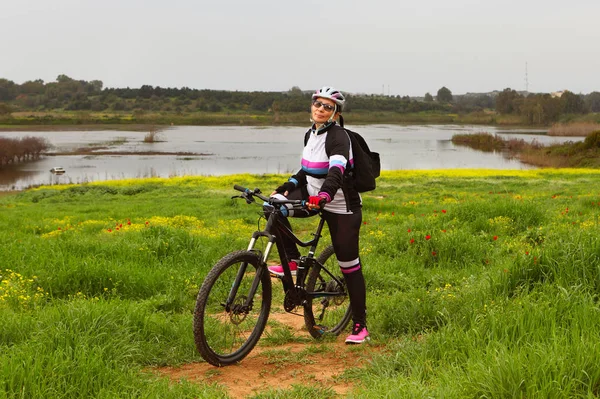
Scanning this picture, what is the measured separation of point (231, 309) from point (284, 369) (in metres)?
0.63

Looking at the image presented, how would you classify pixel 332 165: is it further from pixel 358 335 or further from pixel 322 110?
pixel 358 335

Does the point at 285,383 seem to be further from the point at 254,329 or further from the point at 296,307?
the point at 296,307

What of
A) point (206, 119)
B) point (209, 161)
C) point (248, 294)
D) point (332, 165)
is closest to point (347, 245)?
point (332, 165)

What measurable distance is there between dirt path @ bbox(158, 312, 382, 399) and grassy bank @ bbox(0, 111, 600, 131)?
116m

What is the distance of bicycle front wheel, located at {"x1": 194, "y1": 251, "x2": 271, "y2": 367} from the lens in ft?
13.6

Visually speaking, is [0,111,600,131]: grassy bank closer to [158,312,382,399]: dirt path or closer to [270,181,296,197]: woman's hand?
[270,181,296,197]: woman's hand

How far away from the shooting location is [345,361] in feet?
14.8

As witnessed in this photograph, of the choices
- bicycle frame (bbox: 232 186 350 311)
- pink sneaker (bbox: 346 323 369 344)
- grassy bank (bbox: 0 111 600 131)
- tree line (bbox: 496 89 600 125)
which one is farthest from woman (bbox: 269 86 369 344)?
tree line (bbox: 496 89 600 125)

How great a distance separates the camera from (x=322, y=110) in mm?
4766

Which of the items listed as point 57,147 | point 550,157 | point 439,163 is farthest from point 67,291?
point 57,147

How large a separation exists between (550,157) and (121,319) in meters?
55.8

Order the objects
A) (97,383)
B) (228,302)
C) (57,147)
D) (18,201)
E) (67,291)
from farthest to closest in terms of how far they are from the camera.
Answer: (57,147) < (18,201) < (67,291) < (228,302) < (97,383)

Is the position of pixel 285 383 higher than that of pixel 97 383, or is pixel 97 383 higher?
pixel 97 383

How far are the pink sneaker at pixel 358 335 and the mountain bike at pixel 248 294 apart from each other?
0.42 m
